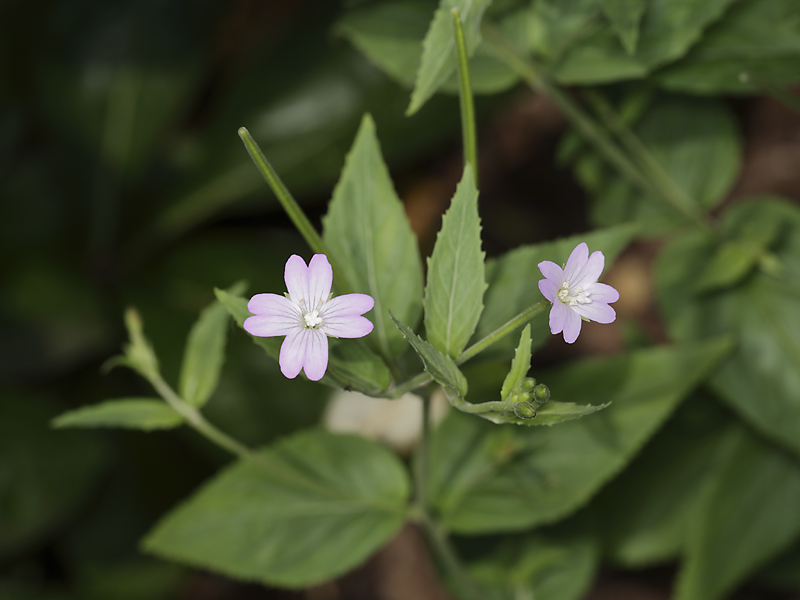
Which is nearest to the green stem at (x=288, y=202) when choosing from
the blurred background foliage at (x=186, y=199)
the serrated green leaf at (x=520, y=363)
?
the serrated green leaf at (x=520, y=363)

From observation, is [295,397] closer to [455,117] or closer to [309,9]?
[455,117]

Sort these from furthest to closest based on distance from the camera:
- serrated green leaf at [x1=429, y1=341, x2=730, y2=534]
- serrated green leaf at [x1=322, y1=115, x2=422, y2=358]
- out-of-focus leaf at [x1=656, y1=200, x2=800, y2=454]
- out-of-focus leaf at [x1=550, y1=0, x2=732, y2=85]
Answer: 1. out-of-focus leaf at [x1=656, y1=200, x2=800, y2=454]
2. serrated green leaf at [x1=429, y1=341, x2=730, y2=534]
3. out-of-focus leaf at [x1=550, y1=0, x2=732, y2=85]
4. serrated green leaf at [x1=322, y1=115, x2=422, y2=358]

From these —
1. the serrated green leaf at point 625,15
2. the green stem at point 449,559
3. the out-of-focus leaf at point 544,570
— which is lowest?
the out-of-focus leaf at point 544,570

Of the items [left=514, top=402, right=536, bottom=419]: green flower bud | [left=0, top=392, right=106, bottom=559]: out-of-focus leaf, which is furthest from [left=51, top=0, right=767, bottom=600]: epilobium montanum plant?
[left=0, top=392, right=106, bottom=559]: out-of-focus leaf

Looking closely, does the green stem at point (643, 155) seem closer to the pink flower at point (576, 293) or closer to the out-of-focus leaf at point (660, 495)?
the out-of-focus leaf at point (660, 495)

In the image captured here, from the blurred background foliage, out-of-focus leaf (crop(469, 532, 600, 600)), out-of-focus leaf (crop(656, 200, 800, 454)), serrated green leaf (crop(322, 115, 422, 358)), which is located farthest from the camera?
the blurred background foliage

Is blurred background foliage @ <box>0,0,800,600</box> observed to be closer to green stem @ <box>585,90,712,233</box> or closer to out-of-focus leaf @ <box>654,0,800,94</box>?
green stem @ <box>585,90,712,233</box>

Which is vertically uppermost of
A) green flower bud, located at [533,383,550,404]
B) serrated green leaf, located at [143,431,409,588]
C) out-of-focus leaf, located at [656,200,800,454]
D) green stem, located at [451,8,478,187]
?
green stem, located at [451,8,478,187]

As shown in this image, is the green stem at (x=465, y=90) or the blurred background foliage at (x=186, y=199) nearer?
the green stem at (x=465, y=90)
